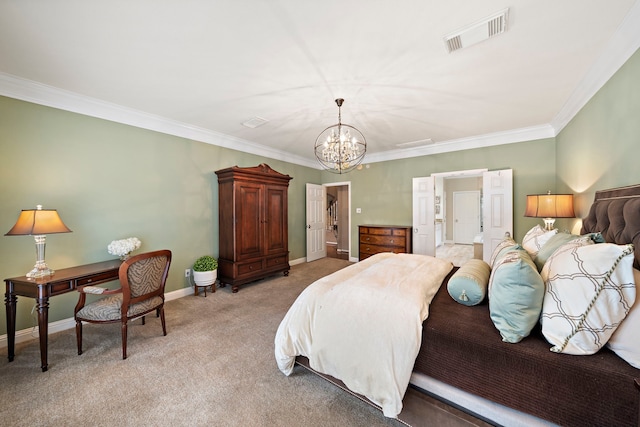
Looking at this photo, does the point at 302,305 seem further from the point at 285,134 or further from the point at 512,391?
the point at 285,134

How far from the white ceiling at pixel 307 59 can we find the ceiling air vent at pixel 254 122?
0.31 ft

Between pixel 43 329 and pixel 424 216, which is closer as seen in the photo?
pixel 43 329

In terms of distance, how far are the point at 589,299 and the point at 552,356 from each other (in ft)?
1.04

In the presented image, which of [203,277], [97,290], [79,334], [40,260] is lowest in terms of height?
[79,334]

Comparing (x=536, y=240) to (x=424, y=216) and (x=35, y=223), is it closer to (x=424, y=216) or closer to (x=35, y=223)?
(x=424, y=216)

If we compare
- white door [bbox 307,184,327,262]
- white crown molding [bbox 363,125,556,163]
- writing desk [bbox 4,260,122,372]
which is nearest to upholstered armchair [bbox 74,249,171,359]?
writing desk [bbox 4,260,122,372]

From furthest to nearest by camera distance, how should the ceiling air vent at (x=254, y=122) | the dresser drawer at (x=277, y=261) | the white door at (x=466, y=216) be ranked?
the white door at (x=466, y=216) → the dresser drawer at (x=277, y=261) → the ceiling air vent at (x=254, y=122)

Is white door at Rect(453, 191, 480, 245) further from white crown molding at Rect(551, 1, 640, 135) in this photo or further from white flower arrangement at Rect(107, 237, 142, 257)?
white flower arrangement at Rect(107, 237, 142, 257)

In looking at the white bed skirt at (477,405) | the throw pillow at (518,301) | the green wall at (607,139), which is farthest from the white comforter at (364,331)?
the green wall at (607,139)

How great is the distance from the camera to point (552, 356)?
112cm

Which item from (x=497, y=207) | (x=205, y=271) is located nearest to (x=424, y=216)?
(x=497, y=207)

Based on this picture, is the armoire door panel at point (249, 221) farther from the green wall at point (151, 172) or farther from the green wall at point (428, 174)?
the green wall at point (428, 174)

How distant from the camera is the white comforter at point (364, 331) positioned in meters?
1.42

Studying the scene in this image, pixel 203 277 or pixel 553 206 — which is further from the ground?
pixel 553 206
